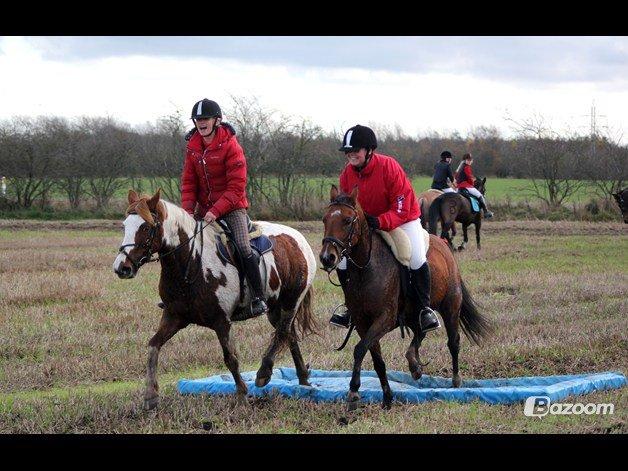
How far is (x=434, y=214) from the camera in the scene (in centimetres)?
2200

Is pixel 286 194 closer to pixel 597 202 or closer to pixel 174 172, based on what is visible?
pixel 174 172

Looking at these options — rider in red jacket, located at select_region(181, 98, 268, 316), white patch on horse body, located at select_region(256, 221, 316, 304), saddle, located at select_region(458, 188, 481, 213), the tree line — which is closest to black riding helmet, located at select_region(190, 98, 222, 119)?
rider in red jacket, located at select_region(181, 98, 268, 316)

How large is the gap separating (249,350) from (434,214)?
38.5ft

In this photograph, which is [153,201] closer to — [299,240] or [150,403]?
[150,403]

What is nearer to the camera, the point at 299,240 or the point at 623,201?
the point at 299,240

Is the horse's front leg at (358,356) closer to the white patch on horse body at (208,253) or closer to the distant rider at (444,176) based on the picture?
the white patch on horse body at (208,253)

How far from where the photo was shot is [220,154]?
8641 mm

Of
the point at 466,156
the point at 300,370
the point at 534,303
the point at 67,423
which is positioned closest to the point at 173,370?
the point at 300,370

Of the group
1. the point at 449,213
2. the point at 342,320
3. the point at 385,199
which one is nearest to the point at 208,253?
the point at 342,320

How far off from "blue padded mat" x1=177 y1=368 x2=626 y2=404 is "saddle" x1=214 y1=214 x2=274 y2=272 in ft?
4.18

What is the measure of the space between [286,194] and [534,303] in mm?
19429

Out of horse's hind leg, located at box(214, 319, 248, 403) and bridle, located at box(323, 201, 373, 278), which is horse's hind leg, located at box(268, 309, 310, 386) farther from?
bridle, located at box(323, 201, 373, 278)

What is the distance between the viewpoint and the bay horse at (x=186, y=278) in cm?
784

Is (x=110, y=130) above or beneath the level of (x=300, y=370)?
above
